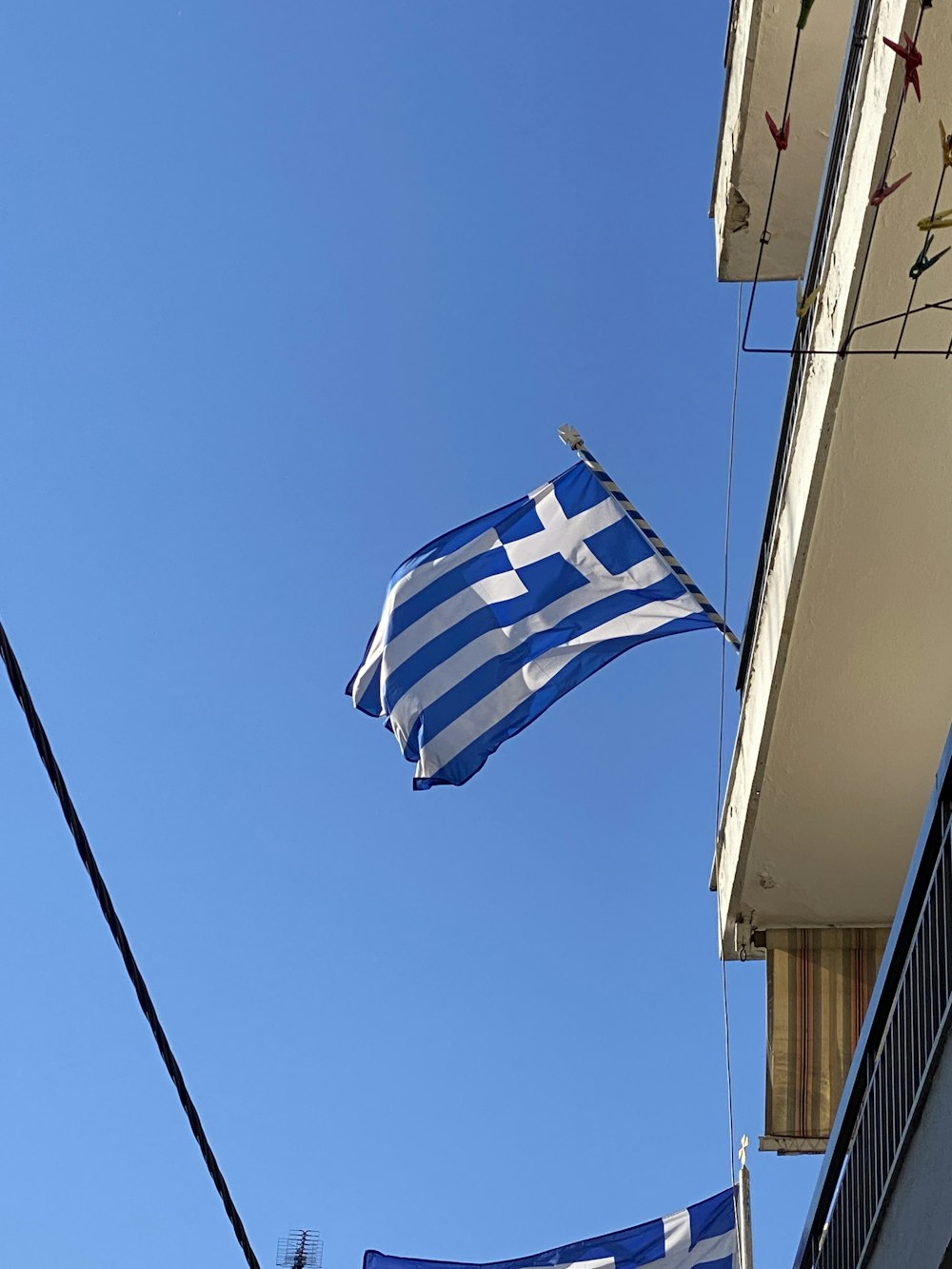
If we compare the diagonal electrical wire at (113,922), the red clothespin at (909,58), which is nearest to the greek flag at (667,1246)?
the diagonal electrical wire at (113,922)

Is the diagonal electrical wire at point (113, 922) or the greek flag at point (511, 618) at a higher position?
the greek flag at point (511, 618)

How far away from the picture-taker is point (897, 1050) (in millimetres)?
Answer: 5996

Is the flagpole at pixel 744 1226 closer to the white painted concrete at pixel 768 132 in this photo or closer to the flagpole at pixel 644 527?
the flagpole at pixel 644 527

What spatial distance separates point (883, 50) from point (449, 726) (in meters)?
4.84

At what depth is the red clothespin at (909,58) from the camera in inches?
209

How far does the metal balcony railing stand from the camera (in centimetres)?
545

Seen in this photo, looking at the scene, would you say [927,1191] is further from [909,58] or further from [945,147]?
[909,58]

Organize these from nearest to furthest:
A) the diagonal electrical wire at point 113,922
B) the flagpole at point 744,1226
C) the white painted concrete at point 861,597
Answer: the diagonal electrical wire at point 113,922 < the white painted concrete at point 861,597 < the flagpole at point 744,1226

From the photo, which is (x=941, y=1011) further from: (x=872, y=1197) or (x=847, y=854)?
(x=847, y=854)

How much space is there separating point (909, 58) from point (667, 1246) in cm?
724

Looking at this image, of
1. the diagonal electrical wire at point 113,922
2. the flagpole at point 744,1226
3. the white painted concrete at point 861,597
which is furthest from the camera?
the flagpole at point 744,1226

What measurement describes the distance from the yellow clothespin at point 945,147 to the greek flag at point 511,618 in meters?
3.70

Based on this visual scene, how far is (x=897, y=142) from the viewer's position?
20.6ft

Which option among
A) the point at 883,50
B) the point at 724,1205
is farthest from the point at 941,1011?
the point at 724,1205
